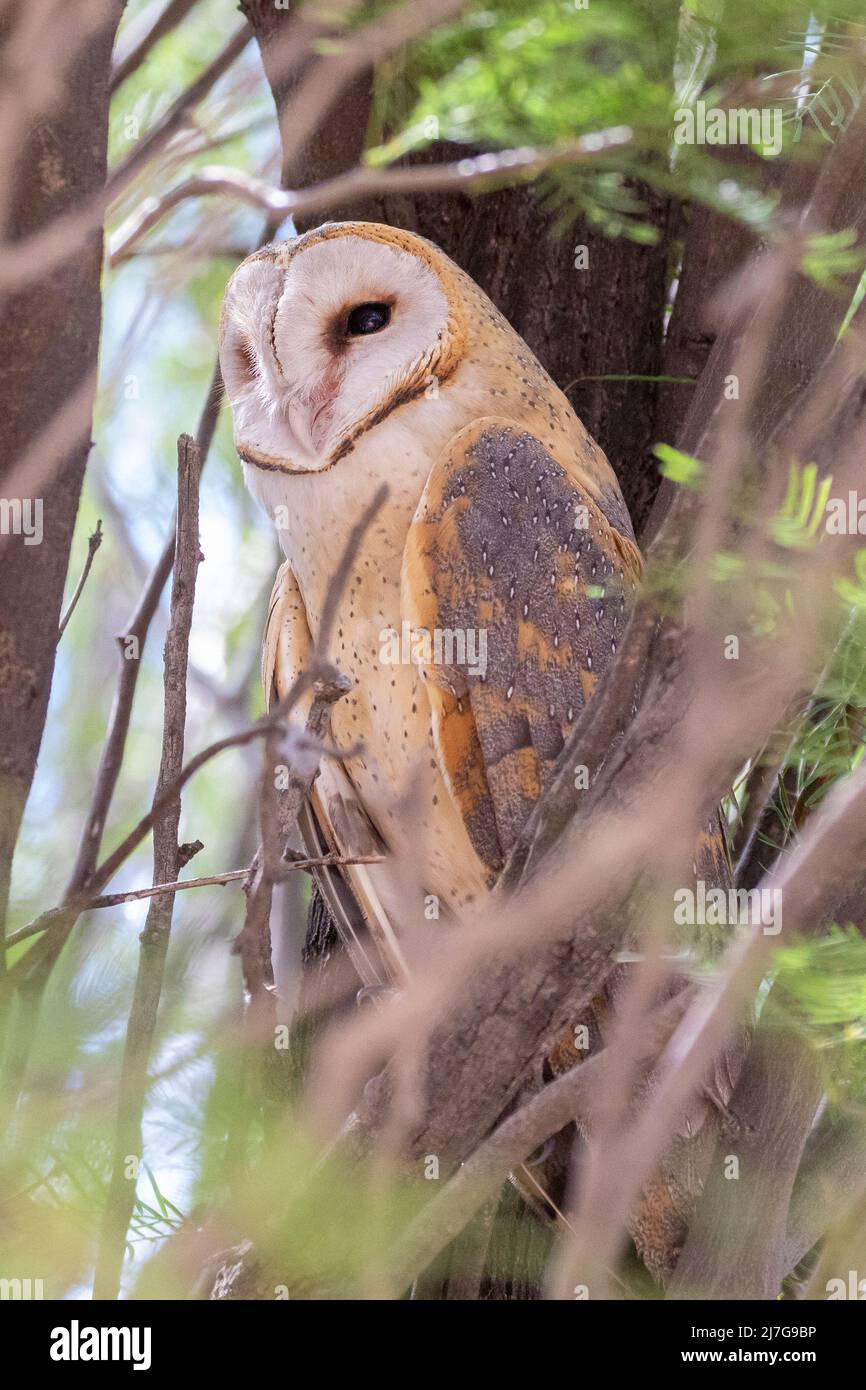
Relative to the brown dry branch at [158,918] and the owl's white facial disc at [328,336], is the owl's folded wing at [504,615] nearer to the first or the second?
the owl's white facial disc at [328,336]

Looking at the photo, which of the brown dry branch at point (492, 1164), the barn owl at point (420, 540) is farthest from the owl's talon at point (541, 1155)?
the brown dry branch at point (492, 1164)

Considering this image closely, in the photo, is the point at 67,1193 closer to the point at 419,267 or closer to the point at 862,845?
the point at 862,845

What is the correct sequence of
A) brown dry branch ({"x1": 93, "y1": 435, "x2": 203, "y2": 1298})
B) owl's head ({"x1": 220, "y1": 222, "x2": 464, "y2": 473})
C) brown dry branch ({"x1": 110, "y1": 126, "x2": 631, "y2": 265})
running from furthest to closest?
owl's head ({"x1": 220, "y1": 222, "x2": 464, "y2": 473}) → brown dry branch ({"x1": 110, "y1": 126, "x2": 631, "y2": 265}) → brown dry branch ({"x1": 93, "y1": 435, "x2": 203, "y2": 1298})

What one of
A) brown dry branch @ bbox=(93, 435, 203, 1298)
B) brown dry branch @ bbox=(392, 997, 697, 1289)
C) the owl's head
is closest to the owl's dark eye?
the owl's head

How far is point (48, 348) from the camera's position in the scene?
1794 millimetres

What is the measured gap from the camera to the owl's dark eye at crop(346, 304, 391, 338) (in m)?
1.91

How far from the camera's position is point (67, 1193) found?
1.15 meters

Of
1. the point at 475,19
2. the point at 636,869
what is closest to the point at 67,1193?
the point at 636,869

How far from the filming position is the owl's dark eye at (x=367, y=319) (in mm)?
1912

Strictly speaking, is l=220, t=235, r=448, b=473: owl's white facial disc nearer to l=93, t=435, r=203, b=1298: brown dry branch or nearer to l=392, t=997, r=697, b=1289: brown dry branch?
l=93, t=435, r=203, b=1298: brown dry branch

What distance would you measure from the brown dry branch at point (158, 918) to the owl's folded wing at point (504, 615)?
0.53 meters

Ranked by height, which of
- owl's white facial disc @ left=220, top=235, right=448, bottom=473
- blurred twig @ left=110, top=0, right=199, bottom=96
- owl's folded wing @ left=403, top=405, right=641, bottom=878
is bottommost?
owl's folded wing @ left=403, top=405, right=641, bottom=878

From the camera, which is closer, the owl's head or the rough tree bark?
the rough tree bark

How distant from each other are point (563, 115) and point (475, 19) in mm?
209
